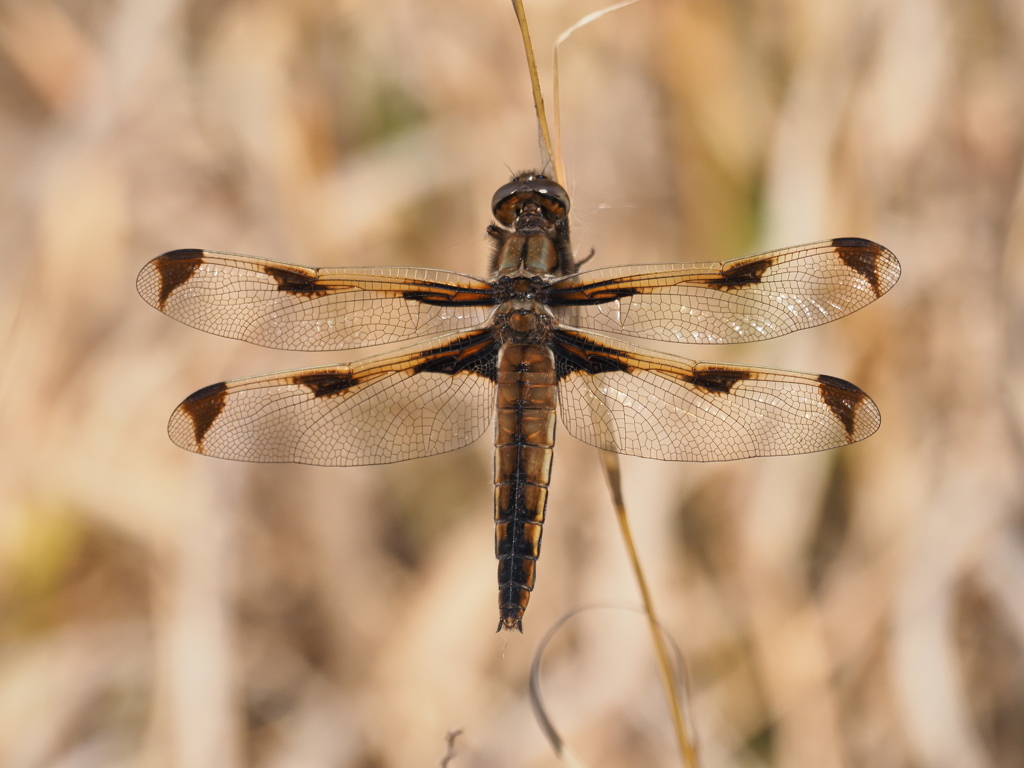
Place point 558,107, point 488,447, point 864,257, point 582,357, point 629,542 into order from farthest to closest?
1. point 488,447
2. point 582,357
3. point 864,257
4. point 558,107
5. point 629,542

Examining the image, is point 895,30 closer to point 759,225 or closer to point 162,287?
point 759,225

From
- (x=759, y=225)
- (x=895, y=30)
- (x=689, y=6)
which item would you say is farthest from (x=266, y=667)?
(x=895, y=30)

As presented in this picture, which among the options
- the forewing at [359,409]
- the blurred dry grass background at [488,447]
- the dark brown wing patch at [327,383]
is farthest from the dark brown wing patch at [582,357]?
the blurred dry grass background at [488,447]

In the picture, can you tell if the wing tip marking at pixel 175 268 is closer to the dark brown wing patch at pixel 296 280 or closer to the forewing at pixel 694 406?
the dark brown wing patch at pixel 296 280

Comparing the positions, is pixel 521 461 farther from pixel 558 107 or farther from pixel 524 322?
pixel 558 107

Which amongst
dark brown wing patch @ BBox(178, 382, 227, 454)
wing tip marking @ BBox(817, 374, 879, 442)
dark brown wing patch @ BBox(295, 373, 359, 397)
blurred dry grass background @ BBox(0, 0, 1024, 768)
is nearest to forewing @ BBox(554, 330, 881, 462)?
wing tip marking @ BBox(817, 374, 879, 442)

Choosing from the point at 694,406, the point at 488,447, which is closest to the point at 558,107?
the point at 694,406
